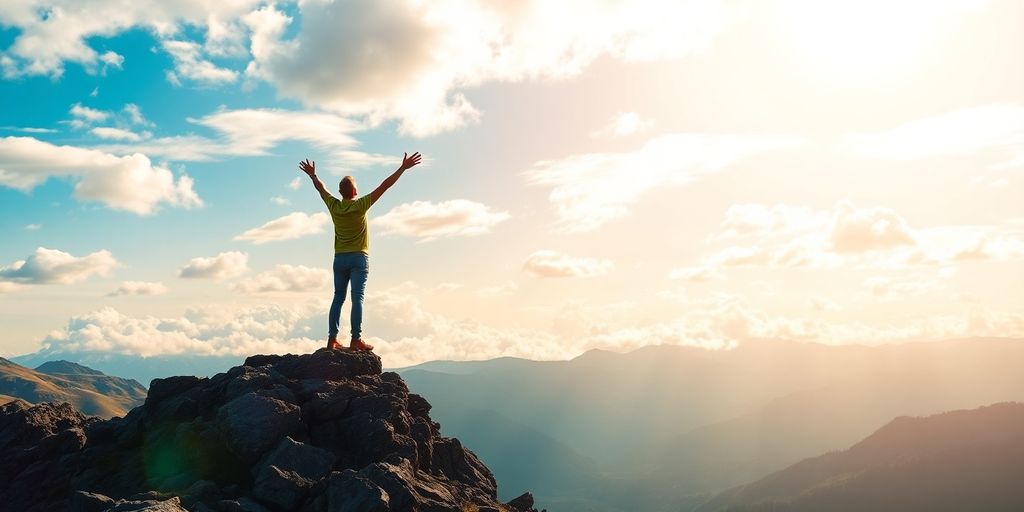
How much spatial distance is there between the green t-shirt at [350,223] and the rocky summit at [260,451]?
5603 millimetres

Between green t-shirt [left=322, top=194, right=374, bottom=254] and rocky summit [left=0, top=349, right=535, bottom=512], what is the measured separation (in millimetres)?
5603

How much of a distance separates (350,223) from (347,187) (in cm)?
148

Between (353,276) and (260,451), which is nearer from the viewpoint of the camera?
(260,451)

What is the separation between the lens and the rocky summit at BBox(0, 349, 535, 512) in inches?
719

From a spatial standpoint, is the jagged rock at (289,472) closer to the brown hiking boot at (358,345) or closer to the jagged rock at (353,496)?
the jagged rock at (353,496)

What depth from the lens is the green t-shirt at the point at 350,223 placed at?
2497cm

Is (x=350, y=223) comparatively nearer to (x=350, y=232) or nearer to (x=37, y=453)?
(x=350, y=232)

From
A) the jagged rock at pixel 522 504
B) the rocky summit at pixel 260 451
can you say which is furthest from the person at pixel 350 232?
the jagged rock at pixel 522 504

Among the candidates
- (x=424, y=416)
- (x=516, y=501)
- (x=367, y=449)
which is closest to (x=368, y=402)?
(x=367, y=449)

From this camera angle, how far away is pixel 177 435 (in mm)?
22812

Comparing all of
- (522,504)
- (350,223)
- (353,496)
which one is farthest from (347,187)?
(522,504)

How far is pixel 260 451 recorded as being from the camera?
68.5 feet

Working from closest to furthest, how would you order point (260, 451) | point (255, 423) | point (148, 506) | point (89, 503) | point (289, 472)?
point (148, 506) < point (89, 503) < point (289, 472) < point (260, 451) < point (255, 423)

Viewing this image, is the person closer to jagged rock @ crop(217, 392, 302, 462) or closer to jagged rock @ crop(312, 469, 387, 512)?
jagged rock @ crop(217, 392, 302, 462)
